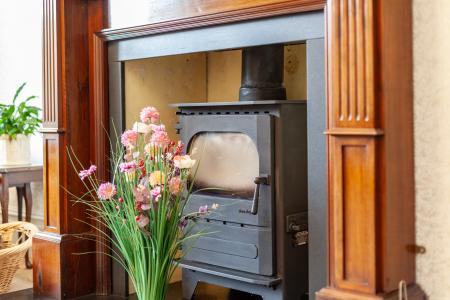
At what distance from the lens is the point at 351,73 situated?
1767mm

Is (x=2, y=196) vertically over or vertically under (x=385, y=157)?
under

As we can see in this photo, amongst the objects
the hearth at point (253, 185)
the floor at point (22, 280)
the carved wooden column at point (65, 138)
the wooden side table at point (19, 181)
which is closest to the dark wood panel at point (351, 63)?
the hearth at point (253, 185)

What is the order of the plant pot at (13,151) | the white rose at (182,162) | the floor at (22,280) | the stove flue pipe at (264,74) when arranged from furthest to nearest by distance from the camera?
the plant pot at (13,151)
the floor at (22,280)
the stove flue pipe at (264,74)
the white rose at (182,162)

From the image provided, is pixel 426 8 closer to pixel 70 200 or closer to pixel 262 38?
pixel 262 38

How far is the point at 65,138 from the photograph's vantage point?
8.84ft

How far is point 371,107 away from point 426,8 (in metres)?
0.37

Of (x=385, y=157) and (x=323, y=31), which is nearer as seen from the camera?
(x=385, y=157)

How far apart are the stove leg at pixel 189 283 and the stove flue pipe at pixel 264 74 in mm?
716

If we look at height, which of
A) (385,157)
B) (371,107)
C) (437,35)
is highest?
(437,35)

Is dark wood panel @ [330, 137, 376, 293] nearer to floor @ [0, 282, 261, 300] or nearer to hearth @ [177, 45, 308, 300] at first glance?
hearth @ [177, 45, 308, 300]

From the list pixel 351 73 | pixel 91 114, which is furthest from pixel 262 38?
pixel 91 114

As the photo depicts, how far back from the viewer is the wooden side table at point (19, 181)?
358 centimetres

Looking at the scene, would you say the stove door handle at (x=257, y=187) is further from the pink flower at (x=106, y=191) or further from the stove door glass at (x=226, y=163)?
the pink flower at (x=106, y=191)

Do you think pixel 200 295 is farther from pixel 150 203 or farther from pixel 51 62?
pixel 51 62
